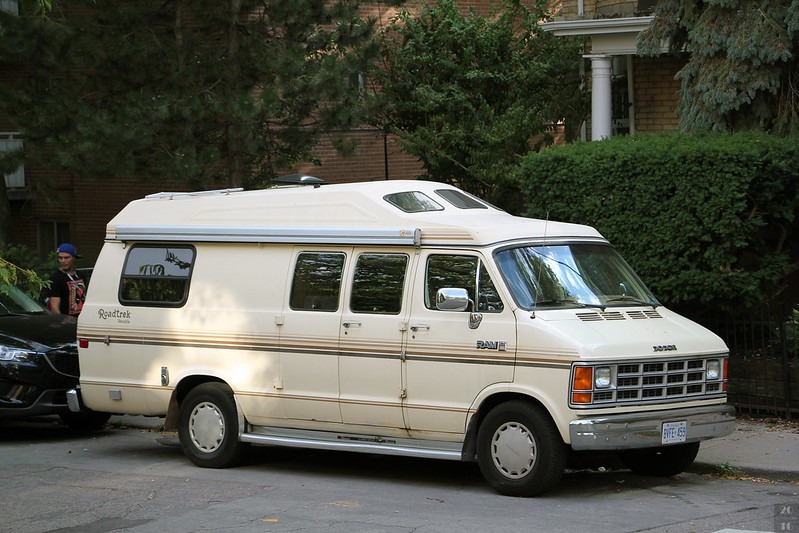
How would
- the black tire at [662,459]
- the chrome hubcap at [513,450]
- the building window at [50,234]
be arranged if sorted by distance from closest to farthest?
the chrome hubcap at [513,450]
the black tire at [662,459]
the building window at [50,234]

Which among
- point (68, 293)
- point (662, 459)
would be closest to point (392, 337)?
point (662, 459)

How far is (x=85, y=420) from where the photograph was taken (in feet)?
42.6

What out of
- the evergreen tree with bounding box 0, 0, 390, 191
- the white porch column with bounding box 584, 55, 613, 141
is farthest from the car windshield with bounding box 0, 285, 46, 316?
the white porch column with bounding box 584, 55, 613, 141

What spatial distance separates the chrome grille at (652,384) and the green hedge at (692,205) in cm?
274

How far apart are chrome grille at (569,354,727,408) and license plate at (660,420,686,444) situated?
213 millimetres

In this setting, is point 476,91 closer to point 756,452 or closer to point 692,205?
point 692,205

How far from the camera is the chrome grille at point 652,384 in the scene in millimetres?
8500

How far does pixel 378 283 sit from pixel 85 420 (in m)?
4.96

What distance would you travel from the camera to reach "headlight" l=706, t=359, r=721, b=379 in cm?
925

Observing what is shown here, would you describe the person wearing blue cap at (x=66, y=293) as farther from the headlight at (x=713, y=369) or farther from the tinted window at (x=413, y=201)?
the headlight at (x=713, y=369)

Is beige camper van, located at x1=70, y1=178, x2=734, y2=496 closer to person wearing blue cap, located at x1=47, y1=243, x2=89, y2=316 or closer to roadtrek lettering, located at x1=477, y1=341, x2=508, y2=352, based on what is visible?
roadtrek lettering, located at x1=477, y1=341, x2=508, y2=352

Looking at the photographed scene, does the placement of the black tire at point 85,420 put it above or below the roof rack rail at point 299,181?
below

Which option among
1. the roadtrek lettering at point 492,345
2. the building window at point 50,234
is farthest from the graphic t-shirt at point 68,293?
the building window at point 50,234

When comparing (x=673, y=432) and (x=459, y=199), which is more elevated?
(x=459, y=199)
